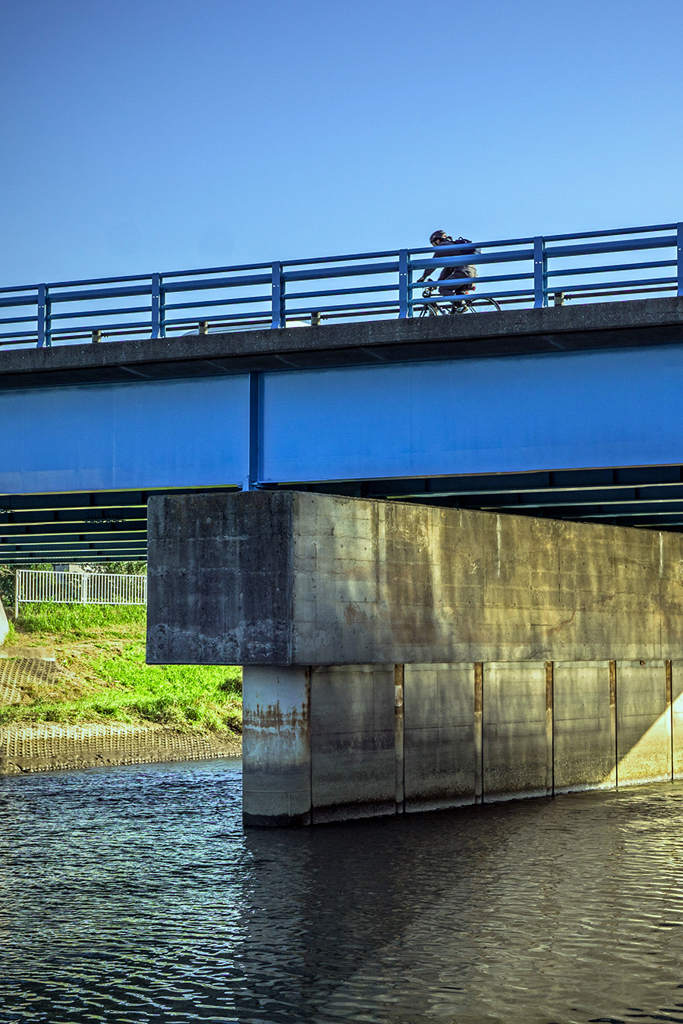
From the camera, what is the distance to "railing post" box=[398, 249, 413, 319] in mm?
21062

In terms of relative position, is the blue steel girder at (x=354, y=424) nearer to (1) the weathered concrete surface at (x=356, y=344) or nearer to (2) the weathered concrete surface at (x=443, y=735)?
(1) the weathered concrete surface at (x=356, y=344)

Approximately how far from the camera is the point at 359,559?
75.0 ft

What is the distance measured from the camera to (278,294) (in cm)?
Answer: 2189

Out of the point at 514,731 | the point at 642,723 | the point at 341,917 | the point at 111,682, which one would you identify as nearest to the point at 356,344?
the point at 341,917

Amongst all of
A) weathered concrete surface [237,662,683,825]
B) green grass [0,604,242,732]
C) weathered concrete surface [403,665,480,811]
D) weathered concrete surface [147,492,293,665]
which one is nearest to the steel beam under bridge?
weathered concrete surface [147,492,293,665]

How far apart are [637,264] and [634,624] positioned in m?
12.7

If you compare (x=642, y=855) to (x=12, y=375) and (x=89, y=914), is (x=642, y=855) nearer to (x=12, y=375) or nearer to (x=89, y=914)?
(x=89, y=914)

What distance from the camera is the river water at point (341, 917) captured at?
11.5m

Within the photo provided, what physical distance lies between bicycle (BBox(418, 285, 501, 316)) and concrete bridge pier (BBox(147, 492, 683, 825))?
353cm

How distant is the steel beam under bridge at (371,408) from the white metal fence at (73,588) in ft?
104

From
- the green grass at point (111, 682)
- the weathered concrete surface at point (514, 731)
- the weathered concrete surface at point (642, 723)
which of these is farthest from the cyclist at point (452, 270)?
the green grass at point (111, 682)

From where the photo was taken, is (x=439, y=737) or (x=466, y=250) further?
(x=439, y=737)

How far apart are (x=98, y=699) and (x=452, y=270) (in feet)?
79.5

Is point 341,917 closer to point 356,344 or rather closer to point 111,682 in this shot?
point 356,344
